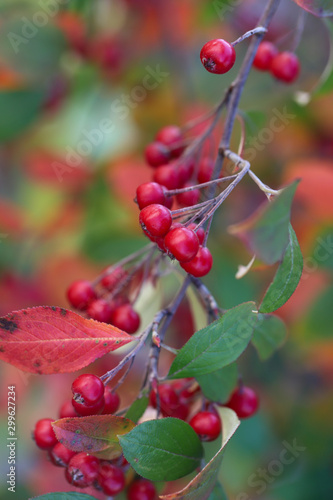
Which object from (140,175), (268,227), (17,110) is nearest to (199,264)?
(268,227)

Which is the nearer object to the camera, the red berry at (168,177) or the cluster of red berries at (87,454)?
the cluster of red berries at (87,454)

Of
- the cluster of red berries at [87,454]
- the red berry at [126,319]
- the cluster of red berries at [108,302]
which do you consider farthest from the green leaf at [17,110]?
the cluster of red berries at [87,454]

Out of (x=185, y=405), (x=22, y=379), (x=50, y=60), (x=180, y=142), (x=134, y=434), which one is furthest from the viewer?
(x=22, y=379)

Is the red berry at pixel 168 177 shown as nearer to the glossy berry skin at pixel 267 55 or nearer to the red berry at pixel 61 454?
the glossy berry skin at pixel 267 55

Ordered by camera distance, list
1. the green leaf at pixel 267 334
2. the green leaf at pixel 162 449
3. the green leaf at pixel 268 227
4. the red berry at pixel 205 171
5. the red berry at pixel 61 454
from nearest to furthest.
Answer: the green leaf at pixel 268 227 < the green leaf at pixel 162 449 < the red berry at pixel 61 454 < the green leaf at pixel 267 334 < the red berry at pixel 205 171

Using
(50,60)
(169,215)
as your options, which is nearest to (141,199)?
(169,215)

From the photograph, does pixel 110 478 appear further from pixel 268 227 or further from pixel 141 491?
pixel 268 227

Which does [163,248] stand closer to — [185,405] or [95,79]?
[185,405]
